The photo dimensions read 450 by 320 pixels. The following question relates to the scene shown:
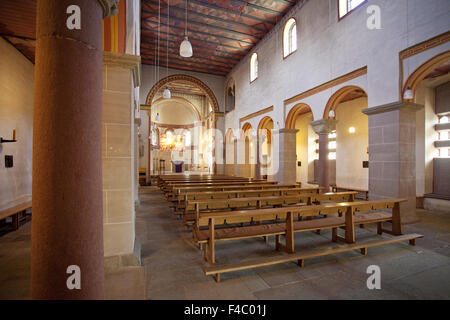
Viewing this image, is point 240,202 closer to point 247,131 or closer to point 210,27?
point 210,27

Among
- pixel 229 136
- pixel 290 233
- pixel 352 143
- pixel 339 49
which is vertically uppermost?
pixel 339 49

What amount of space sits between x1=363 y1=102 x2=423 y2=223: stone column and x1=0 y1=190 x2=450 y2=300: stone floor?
4.19ft

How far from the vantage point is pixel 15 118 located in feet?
19.2

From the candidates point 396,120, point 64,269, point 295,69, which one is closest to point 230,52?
point 295,69

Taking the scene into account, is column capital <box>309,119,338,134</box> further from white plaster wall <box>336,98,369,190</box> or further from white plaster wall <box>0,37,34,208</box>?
white plaster wall <box>0,37,34,208</box>

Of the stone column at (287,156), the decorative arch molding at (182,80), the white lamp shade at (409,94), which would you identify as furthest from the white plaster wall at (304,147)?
the white lamp shade at (409,94)

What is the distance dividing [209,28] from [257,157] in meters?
6.87

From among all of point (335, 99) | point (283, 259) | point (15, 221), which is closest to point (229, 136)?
point (335, 99)

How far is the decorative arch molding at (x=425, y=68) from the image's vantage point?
486 centimetres

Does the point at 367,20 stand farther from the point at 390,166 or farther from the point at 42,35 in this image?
the point at 42,35

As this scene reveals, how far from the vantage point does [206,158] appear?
21656 mm

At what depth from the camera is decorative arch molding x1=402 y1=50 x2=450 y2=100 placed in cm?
486

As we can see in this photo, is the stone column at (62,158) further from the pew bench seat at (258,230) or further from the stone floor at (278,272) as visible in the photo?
the pew bench seat at (258,230)
